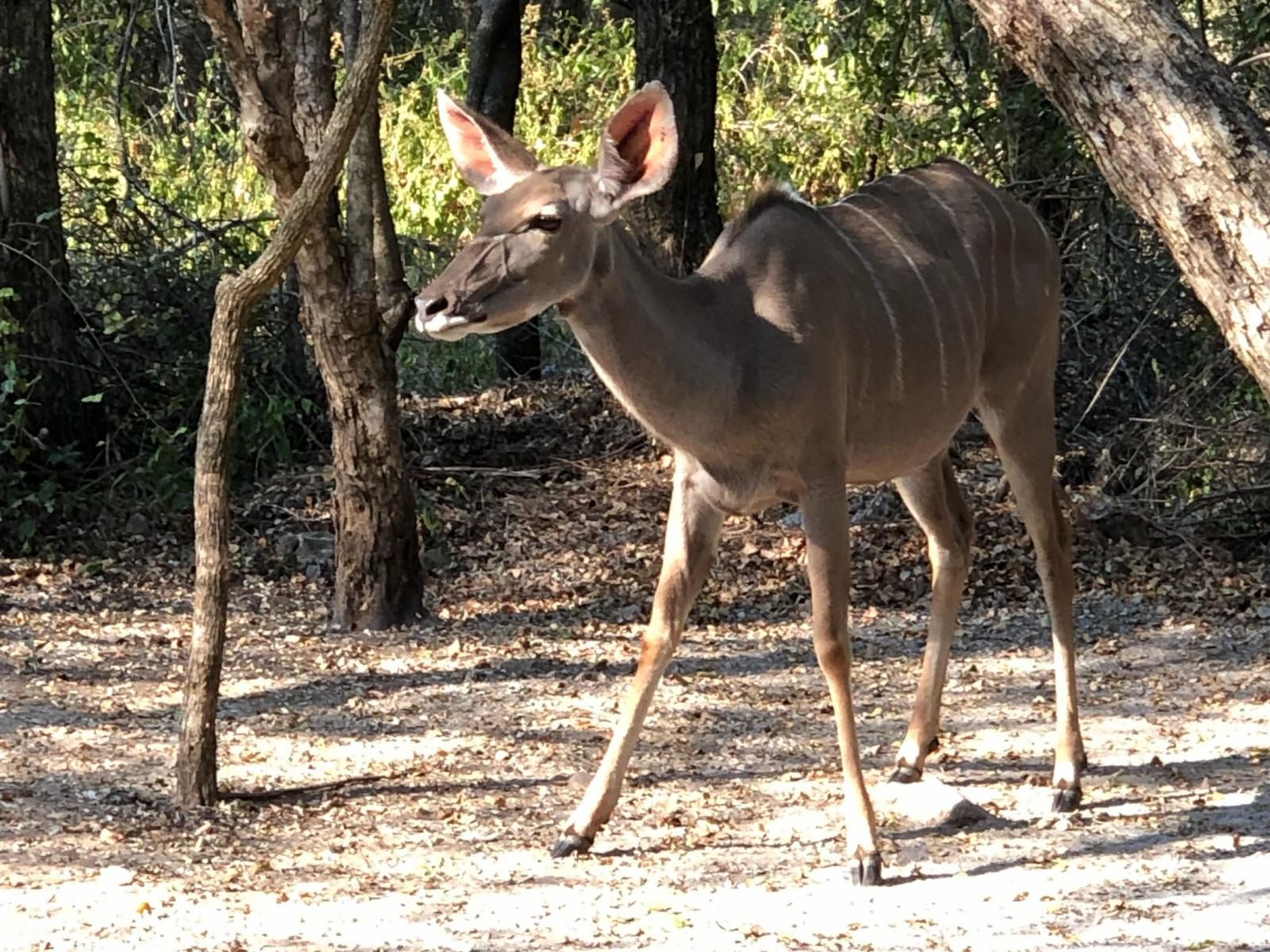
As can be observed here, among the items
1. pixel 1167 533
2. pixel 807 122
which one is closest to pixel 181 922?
pixel 1167 533

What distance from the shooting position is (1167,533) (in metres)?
7.96

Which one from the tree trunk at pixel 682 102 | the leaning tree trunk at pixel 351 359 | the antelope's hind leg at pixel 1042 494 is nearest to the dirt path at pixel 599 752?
the leaning tree trunk at pixel 351 359

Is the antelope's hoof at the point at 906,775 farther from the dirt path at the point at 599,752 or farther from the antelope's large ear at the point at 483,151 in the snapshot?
the antelope's large ear at the point at 483,151

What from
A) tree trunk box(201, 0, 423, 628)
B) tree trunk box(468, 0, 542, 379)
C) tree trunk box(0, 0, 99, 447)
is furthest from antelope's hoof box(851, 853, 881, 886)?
tree trunk box(468, 0, 542, 379)

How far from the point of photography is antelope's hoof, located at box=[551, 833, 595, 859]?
473 centimetres

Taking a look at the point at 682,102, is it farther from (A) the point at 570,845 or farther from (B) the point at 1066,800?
(A) the point at 570,845

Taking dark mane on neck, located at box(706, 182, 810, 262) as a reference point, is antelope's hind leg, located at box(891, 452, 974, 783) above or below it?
below

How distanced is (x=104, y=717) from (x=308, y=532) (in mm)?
2060

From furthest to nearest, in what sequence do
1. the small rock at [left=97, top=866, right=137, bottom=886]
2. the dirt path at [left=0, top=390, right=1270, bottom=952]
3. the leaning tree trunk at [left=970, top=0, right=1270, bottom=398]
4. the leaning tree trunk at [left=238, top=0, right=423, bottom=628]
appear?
the leaning tree trunk at [left=238, top=0, right=423, bottom=628] < the small rock at [left=97, top=866, right=137, bottom=886] < the dirt path at [left=0, top=390, right=1270, bottom=952] < the leaning tree trunk at [left=970, top=0, right=1270, bottom=398]

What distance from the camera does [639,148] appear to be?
14.9ft

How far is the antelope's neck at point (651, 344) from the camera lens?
4516 mm

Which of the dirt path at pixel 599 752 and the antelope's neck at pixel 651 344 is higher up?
the antelope's neck at pixel 651 344

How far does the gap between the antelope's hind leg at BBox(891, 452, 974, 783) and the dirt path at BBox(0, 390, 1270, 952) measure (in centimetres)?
16

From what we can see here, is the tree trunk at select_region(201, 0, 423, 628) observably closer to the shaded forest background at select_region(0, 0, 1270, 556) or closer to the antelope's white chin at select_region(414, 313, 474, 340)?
the shaded forest background at select_region(0, 0, 1270, 556)
